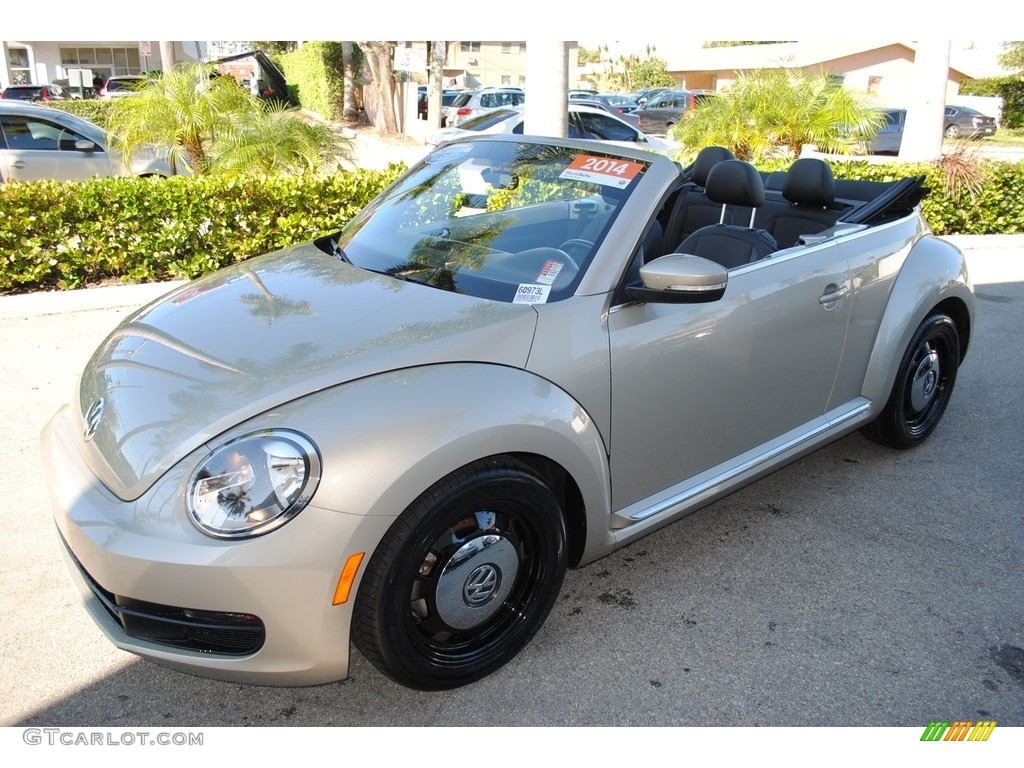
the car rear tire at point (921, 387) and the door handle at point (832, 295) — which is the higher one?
the door handle at point (832, 295)

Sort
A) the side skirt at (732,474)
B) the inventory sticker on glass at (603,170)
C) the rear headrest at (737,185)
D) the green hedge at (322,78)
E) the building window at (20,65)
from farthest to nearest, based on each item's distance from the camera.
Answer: the building window at (20,65)
the green hedge at (322,78)
the rear headrest at (737,185)
the inventory sticker on glass at (603,170)
the side skirt at (732,474)

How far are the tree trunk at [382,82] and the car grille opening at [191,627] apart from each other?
25.8m

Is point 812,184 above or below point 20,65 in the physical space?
below

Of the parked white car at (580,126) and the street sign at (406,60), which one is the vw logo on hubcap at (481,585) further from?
the street sign at (406,60)

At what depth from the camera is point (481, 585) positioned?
2746 millimetres

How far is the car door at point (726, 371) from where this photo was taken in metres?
3.03

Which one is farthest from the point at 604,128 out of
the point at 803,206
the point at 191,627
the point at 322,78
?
the point at 322,78

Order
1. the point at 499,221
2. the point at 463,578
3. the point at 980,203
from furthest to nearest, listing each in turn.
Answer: the point at 980,203 → the point at 499,221 → the point at 463,578

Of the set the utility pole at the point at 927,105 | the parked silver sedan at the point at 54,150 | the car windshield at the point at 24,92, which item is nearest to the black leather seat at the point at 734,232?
the parked silver sedan at the point at 54,150

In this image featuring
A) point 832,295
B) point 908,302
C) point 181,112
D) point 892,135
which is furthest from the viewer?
point 892,135

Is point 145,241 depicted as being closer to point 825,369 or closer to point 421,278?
point 421,278

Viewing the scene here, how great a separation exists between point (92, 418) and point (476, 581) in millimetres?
1330

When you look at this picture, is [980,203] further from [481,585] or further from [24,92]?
[24,92]
